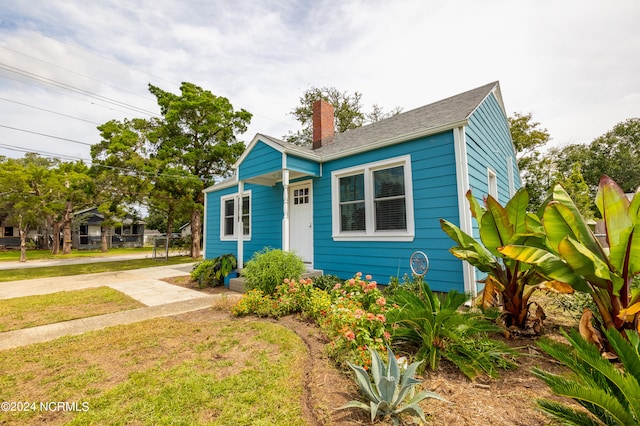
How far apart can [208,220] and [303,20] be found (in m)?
8.46

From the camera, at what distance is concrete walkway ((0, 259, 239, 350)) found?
13.0 feet

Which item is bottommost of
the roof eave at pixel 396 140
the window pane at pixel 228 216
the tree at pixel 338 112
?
the window pane at pixel 228 216

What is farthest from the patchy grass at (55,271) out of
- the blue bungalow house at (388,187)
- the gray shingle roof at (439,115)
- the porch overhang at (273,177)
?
the gray shingle roof at (439,115)

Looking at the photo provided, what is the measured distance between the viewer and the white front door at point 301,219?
7.39 m

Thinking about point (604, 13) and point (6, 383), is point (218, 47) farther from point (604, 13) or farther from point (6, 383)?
point (604, 13)

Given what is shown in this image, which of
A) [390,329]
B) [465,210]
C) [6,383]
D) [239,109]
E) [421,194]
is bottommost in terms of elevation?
[6,383]

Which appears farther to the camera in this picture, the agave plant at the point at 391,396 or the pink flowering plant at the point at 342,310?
the pink flowering plant at the point at 342,310

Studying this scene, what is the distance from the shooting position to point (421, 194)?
17.5ft

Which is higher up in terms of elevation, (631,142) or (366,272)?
(631,142)

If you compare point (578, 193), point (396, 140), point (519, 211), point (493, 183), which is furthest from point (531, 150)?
point (519, 211)

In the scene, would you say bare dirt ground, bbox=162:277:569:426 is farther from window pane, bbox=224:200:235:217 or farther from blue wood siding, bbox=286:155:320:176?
window pane, bbox=224:200:235:217

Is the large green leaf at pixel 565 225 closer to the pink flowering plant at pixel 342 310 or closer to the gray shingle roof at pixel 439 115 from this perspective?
the pink flowering plant at pixel 342 310

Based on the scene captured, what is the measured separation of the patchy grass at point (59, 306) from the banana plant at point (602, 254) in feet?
22.5

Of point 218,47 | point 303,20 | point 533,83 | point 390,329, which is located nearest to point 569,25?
point 533,83
